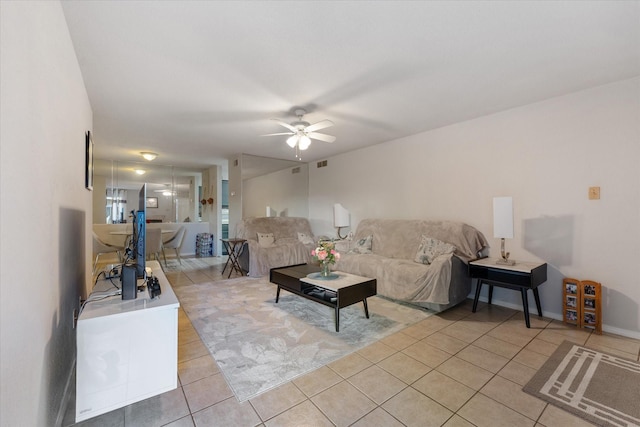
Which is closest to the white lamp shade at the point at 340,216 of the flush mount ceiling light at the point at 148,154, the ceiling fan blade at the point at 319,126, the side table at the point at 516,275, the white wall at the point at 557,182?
the white wall at the point at 557,182

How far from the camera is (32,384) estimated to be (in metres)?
1.06

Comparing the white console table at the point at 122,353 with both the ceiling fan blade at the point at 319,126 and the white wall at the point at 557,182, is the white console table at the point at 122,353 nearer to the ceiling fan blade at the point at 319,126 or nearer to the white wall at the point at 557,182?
the ceiling fan blade at the point at 319,126

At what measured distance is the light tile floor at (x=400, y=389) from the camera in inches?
60.7

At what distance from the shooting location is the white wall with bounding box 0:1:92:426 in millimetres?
869

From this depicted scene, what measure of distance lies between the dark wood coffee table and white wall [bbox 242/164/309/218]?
120 inches

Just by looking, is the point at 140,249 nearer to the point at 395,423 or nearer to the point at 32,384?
the point at 32,384

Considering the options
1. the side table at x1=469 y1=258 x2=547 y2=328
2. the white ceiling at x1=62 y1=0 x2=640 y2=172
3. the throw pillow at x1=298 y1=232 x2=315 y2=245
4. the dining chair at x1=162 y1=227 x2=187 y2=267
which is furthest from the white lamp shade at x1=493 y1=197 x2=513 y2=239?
the dining chair at x1=162 y1=227 x2=187 y2=267

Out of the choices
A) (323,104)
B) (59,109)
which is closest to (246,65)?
(323,104)

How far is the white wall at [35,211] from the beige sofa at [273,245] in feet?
9.91

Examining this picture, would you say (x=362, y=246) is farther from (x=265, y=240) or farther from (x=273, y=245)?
(x=265, y=240)

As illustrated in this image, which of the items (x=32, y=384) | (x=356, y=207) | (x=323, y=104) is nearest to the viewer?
(x=32, y=384)

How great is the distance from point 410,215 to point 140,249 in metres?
3.77

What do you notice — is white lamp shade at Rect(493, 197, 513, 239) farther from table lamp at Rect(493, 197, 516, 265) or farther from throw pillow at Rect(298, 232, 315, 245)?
throw pillow at Rect(298, 232, 315, 245)

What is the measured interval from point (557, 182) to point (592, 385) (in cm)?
203
